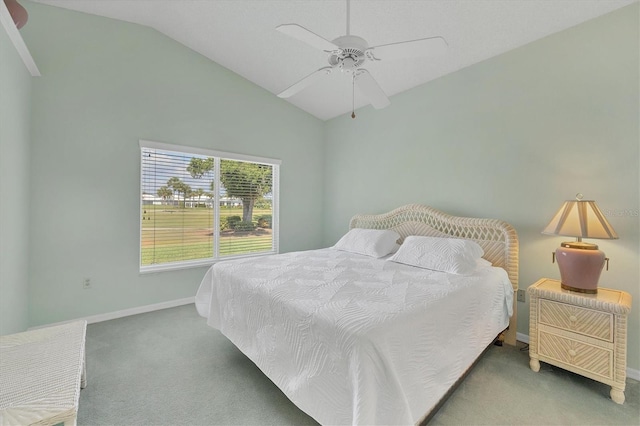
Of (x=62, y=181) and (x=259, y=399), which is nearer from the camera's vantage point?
(x=259, y=399)

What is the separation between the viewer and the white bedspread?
1.21 m

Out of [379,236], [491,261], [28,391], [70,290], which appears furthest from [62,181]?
[491,261]

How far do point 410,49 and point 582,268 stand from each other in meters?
2.02

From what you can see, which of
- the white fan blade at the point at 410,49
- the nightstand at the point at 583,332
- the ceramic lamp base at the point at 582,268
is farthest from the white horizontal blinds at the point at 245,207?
the ceramic lamp base at the point at 582,268

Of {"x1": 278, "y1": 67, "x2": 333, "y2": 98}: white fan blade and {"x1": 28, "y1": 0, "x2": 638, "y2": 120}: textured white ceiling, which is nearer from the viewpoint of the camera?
{"x1": 278, "y1": 67, "x2": 333, "y2": 98}: white fan blade

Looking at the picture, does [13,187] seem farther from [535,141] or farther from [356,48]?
[535,141]

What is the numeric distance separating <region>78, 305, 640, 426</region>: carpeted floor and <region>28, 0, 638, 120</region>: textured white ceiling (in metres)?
2.91

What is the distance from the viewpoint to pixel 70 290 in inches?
113

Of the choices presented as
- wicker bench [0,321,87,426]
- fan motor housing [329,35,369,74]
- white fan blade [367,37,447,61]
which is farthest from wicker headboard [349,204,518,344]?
wicker bench [0,321,87,426]

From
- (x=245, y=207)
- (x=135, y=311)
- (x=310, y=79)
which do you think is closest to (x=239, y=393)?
(x=135, y=311)

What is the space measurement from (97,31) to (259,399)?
3.99m

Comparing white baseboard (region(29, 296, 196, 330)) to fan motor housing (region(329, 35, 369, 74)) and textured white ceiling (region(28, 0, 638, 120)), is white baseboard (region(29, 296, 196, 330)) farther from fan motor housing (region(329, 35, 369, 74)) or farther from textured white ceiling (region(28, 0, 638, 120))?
fan motor housing (region(329, 35, 369, 74))

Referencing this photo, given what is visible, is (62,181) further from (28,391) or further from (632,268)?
(632,268)

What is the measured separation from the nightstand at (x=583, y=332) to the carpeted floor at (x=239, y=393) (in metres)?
0.15
